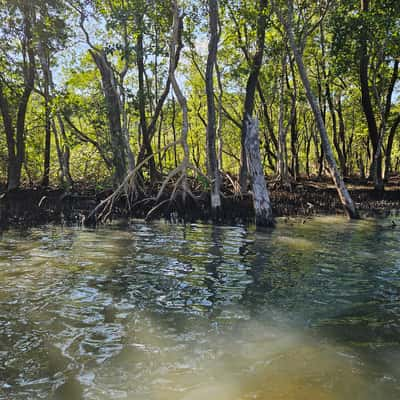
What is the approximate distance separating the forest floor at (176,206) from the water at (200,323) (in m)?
4.27

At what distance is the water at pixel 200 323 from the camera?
2.88 metres

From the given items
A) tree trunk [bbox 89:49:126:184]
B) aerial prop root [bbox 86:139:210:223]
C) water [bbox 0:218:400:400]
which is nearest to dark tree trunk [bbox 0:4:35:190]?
tree trunk [bbox 89:49:126:184]

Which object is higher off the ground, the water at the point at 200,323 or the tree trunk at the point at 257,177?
the tree trunk at the point at 257,177

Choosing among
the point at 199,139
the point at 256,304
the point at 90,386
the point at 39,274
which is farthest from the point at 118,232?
the point at 199,139

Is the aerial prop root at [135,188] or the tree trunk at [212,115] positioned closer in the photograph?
the aerial prop root at [135,188]

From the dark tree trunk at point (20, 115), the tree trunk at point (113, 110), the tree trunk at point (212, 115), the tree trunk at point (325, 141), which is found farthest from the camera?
the dark tree trunk at point (20, 115)

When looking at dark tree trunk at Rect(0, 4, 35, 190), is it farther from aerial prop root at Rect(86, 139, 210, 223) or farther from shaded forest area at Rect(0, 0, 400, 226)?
aerial prop root at Rect(86, 139, 210, 223)

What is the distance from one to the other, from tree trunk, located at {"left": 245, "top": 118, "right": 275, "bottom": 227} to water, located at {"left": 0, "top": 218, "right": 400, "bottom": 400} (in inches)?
115

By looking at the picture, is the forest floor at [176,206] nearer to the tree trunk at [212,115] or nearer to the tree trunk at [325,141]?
the tree trunk at [212,115]

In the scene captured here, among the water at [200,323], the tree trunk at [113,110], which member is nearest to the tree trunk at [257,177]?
the water at [200,323]

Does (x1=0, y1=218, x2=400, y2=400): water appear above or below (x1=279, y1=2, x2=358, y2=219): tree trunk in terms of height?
below

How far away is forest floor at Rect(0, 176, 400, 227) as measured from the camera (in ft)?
38.4

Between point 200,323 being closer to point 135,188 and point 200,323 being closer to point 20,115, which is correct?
point 135,188

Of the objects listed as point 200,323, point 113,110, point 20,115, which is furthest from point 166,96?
point 200,323
